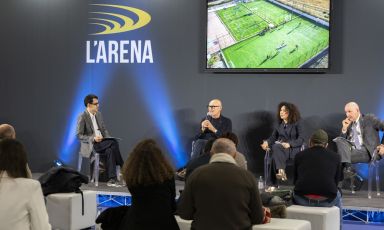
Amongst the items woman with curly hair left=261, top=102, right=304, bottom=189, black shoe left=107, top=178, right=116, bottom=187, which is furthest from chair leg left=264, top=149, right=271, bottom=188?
black shoe left=107, top=178, right=116, bottom=187

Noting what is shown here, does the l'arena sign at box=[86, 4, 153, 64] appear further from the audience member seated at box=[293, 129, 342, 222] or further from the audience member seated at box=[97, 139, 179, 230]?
the audience member seated at box=[97, 139, 179, 230]

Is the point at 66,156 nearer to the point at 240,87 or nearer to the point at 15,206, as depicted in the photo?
the point at 240,87

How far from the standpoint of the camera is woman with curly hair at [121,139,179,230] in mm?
4395

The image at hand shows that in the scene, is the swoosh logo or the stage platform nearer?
the stage platform

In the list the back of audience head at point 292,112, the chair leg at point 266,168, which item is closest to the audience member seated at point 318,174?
the back of audience head at point 292,112

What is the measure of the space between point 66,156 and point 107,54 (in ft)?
5.74

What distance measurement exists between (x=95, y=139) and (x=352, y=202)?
11.6 ft

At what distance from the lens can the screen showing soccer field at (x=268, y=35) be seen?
8805 millimetres

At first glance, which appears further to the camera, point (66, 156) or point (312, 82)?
point (66, 156)

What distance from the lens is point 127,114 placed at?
1002 cm

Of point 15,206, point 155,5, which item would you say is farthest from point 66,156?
point 15,206

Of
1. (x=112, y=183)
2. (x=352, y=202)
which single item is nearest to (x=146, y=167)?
(x=352, y=202)

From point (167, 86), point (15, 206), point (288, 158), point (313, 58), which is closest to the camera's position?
point (15, 206)

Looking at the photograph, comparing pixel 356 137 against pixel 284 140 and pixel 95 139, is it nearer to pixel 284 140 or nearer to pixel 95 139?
pixel 284 140
